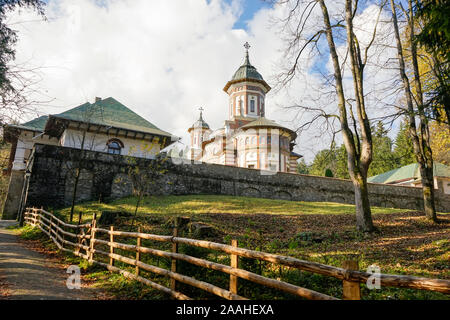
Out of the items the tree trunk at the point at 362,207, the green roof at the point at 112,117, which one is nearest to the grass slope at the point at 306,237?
the tree trunk at the point at 362,207

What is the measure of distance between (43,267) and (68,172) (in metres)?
12.6

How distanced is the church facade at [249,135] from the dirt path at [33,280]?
2532 cm

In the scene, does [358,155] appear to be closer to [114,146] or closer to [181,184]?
[181,184]

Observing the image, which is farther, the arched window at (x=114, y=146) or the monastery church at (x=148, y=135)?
the arched window at (x=114, y=146)

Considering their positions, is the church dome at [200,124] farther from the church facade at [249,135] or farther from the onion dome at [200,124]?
the church facade at [249,135]

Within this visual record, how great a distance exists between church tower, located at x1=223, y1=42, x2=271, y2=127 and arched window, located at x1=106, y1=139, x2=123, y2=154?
59.7ft

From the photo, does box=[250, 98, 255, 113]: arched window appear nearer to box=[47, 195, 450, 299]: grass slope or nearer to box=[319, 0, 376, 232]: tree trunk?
box=[47, 195, 450, 299]: grass slope

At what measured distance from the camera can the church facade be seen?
33.8 meters

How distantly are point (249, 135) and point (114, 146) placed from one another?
15.7 metres

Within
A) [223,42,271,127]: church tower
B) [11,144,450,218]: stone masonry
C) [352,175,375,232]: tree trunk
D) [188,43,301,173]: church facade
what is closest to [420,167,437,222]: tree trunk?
[352,175,375,232]: tree trunk

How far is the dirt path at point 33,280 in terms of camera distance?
17.1 feet

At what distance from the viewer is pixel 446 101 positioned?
9000 millimetres
